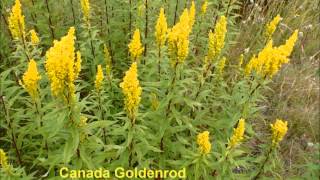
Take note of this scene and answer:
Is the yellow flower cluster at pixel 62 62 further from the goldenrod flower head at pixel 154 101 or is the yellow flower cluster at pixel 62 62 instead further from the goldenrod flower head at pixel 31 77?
the goldenrod flower head at pixel 154 101

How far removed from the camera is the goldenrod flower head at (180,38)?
9.63ft

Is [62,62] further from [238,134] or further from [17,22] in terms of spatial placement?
[238,134]

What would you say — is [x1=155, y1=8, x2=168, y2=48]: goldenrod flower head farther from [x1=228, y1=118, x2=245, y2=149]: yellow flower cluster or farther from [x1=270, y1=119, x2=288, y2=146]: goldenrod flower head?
[x1=270, y1=119, x2=288, y2=146]: goldenrod flower head

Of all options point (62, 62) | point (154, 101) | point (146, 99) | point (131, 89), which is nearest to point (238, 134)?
point (154, 101)

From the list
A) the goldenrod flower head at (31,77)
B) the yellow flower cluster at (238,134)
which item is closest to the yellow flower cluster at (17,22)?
the goldenrod flower head at (31,77)

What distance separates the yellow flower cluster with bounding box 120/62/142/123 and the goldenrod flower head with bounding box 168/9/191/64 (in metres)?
0.40

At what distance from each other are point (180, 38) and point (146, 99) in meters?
1.11

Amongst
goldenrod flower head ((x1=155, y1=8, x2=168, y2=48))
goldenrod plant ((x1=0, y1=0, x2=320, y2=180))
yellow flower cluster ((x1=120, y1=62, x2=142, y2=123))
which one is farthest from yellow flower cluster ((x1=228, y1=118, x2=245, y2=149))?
goldenrod flower head ((x1=155, y1=8, x2=168, y2=48))

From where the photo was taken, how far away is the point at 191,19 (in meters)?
3.52

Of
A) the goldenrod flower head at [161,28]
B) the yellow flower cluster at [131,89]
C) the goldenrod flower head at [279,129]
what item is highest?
the goldenrod flower head at [161,28]

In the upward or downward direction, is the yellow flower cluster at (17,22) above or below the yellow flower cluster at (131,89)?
above

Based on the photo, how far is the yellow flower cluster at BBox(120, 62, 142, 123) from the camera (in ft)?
8.82

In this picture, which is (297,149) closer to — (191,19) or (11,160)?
(191,19)

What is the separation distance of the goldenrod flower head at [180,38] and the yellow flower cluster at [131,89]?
0.40 metres
